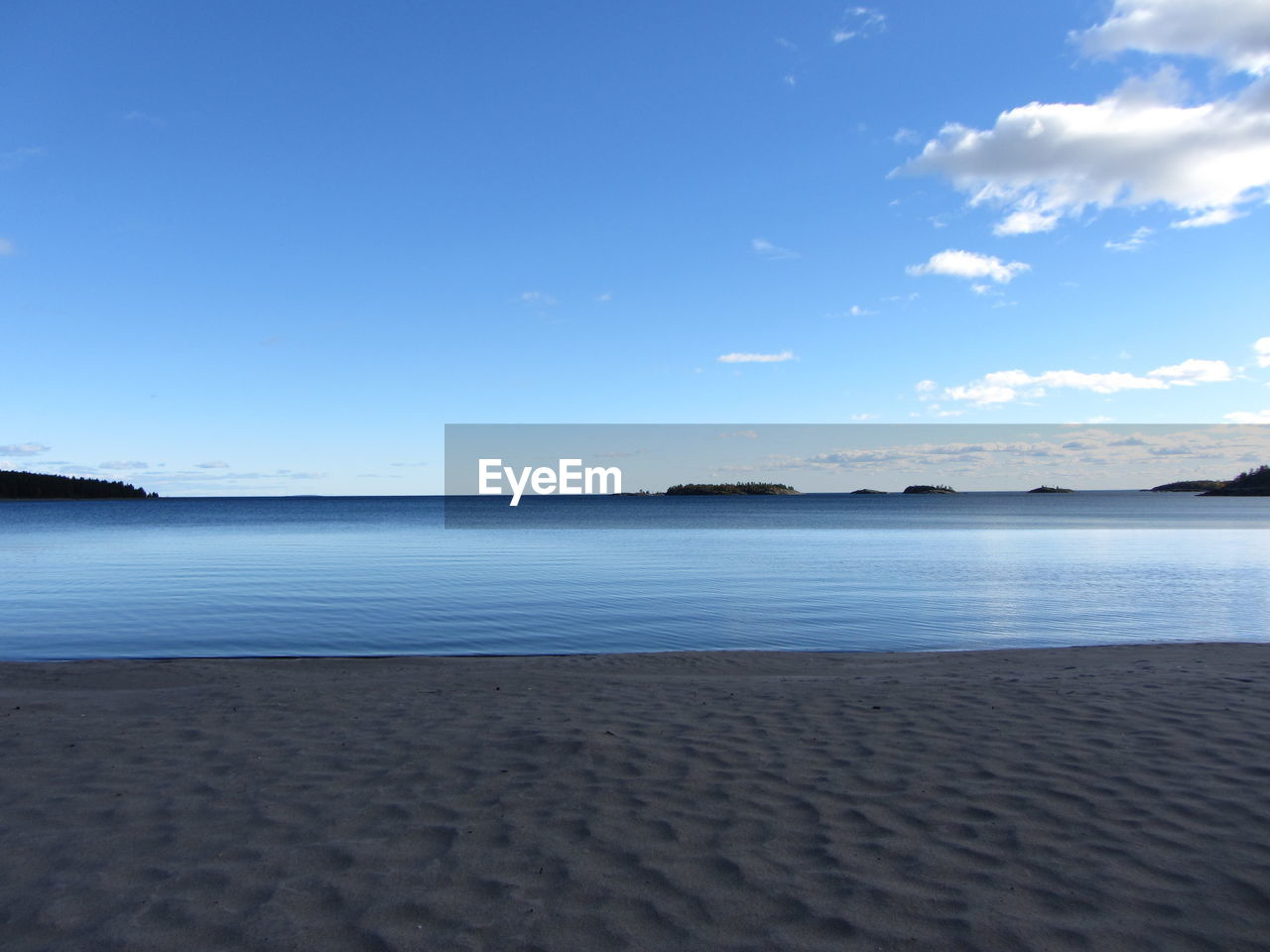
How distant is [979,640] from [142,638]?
17.3 m

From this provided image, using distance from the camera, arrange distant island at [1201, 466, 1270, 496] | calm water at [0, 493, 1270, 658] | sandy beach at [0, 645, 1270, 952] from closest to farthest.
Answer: sandy beach at [0, 645, 1270, 952]
calm water at [0, 493, 1270, 658]
distant island at [1201, 466, 1270, 496]

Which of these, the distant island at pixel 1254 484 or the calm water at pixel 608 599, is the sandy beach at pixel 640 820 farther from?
the distant island at pixel 1254 484

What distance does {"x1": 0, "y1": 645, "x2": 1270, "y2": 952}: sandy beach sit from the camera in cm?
451

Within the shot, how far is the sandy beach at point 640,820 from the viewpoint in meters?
4.51

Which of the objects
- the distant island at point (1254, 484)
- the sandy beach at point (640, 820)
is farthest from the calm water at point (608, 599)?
the distant island at point (1254, 484)

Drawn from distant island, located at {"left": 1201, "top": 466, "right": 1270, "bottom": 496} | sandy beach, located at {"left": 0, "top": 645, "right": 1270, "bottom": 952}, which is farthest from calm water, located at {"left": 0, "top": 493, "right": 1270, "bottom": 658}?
distant island, located at {"left": 1201, "top": 466, "right": 1270, "bottom": 496}

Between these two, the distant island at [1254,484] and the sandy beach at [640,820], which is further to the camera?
the distant island at [1254,484]

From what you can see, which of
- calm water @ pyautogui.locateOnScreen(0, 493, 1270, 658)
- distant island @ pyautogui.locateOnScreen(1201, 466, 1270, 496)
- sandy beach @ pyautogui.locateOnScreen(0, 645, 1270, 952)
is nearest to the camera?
sandy beach @ pyautogui.locateOnScreen(0, 645, 1270, 952)

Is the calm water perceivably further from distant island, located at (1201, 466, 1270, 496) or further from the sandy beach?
distant island, located at (1201, 466, 1270, 496)

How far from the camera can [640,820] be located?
5914mm

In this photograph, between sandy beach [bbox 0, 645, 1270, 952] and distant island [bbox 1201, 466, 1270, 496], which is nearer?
sandy beach [bbox 0, 645, 1270, 952]

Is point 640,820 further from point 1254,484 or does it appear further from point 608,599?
point 1254,484

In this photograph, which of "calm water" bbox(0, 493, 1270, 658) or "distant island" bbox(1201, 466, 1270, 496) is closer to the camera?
"calm water" bbox(0, 493, 1270, 658)

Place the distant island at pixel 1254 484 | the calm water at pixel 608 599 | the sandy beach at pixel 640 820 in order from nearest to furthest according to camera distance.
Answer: the sandy beach at pixel 640 820 → the calm water at pixel 608 599 → the distant island at pixel 1254 484
